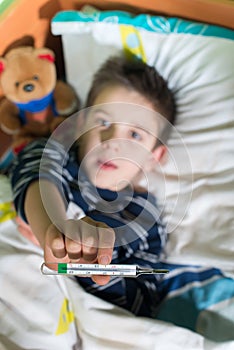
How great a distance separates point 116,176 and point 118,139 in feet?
0.25

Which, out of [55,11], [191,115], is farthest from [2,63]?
[191,115]

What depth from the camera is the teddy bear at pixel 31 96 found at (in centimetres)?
115

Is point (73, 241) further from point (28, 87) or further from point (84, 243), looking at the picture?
point (28, 87)

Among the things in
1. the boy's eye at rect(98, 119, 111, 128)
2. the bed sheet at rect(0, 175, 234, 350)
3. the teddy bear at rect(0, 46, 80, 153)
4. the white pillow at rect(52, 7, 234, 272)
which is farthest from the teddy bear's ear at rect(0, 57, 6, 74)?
the bed sheet at rect(0, 175, 234, 350)

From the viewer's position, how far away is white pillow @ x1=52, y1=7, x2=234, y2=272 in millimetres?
1060

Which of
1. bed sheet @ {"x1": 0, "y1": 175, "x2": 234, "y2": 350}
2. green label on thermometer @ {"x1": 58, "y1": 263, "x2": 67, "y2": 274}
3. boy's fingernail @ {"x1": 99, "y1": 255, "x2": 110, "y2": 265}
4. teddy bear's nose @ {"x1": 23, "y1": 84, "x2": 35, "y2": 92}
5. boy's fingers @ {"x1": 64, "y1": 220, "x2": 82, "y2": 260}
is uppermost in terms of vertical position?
boy's fingers @ {"x1": 64, "y1": 220, "x2": 82, "y2": 260}

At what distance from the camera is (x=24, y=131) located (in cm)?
122

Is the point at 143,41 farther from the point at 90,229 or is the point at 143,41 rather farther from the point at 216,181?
the point at 90,229

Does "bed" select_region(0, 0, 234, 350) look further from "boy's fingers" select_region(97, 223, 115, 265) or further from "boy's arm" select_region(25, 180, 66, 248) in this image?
"boy's fingers" select_region(97, 223, 115, 265)

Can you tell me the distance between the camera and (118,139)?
1044 mm

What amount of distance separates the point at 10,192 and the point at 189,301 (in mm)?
442

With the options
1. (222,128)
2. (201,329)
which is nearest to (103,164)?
(222,128)

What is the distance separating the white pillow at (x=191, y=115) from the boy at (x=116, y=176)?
0.15 feet

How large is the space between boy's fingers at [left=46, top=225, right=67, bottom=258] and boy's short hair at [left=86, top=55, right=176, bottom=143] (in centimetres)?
41
